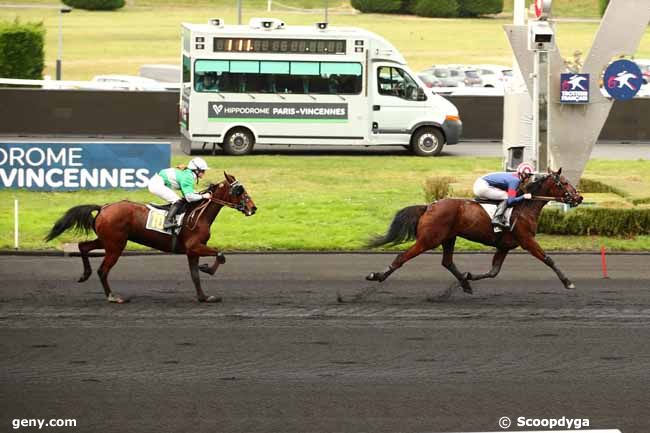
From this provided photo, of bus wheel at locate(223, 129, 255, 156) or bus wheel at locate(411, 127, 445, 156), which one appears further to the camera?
bus wheel at locate(411, 127, 445, 156)

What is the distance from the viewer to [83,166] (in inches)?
1015

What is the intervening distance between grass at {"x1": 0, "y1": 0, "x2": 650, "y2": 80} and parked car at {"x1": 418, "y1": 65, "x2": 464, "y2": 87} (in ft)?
42.2

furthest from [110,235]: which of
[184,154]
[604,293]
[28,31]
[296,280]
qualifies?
[28,31]

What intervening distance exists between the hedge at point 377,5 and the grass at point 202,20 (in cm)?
101

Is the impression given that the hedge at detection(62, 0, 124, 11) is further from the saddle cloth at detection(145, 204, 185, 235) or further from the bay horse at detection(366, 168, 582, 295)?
A: the bay horse at detection(366, 168, 582, 295)

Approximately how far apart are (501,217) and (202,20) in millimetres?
69306

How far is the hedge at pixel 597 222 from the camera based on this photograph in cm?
2203

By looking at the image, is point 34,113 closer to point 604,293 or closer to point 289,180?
point 289,180

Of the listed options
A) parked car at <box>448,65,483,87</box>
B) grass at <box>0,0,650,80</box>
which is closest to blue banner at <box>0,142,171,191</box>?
parked car at <box>448,65,483,87</box>

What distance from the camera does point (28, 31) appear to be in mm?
47531

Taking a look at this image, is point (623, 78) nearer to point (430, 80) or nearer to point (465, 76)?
point (430, 80)

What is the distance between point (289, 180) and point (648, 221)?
31.3ft

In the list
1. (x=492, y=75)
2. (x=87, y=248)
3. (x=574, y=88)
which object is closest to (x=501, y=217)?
(x=87, y=248)

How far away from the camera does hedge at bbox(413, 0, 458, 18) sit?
89.9m
